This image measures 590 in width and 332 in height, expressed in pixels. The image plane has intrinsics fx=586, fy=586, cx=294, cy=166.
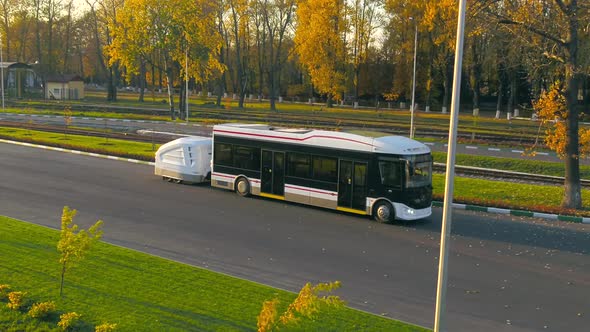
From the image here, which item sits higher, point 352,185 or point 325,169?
point 325,169

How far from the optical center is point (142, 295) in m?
10.9

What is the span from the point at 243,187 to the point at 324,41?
153 feet

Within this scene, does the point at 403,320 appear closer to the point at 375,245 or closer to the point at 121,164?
the point at 375,245

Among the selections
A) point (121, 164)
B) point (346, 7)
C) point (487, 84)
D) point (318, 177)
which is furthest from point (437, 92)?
point (318, 177)

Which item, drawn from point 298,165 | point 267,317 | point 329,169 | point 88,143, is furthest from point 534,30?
point 88,143

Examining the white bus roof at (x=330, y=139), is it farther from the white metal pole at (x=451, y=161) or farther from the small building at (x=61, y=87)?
the small building at (x=61, y=87)

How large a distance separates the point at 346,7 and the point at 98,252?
57544 millimetres

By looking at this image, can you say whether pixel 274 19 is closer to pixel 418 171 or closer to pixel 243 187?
pixel 243 187

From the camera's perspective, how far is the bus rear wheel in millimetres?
21562

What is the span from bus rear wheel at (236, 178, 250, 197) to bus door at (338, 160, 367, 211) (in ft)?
13.3

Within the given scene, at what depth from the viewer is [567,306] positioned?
38.4 feet

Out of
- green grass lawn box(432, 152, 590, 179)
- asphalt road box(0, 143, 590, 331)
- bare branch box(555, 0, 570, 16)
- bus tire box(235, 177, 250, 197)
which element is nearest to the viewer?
asphalt road box(0, 143, 590, 331)

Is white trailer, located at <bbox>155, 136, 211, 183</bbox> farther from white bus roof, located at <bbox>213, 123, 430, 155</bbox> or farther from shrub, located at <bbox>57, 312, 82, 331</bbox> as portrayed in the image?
shrub, located at <bbox>57, 312, 82, 331</bbox>

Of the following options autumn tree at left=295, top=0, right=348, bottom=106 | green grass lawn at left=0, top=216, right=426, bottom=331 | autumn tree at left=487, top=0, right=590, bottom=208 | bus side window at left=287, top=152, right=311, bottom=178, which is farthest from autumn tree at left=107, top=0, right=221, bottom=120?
green grass lawn at left=0, top=216, right=426, bottom=331
